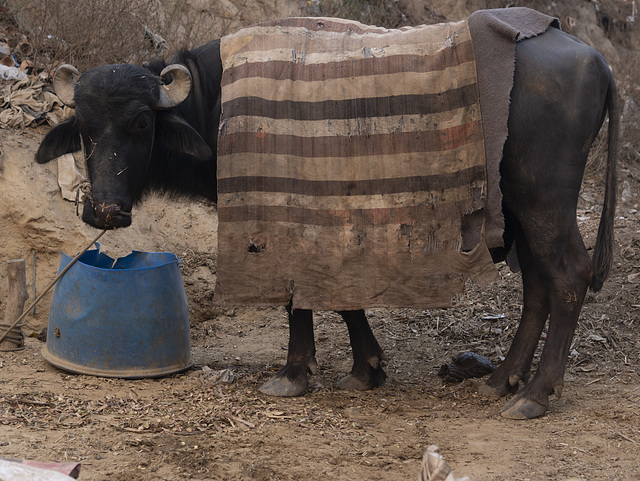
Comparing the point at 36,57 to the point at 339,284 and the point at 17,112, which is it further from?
the point at 339,284

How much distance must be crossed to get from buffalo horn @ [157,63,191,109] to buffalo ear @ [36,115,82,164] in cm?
60

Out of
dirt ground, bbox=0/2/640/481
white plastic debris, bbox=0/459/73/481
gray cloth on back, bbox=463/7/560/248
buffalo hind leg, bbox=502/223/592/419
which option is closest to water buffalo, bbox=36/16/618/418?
buffalo hind leg, bbox=502/223/592/419

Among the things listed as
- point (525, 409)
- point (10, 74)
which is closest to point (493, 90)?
point (525, 409)

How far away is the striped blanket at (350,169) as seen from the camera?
3598 millimetres

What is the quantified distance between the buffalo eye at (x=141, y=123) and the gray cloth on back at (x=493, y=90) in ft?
6.01

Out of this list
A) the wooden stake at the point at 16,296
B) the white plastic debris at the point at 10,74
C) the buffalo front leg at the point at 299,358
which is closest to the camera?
the buffalo front leg at the point at 299,358

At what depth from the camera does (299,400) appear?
3.93 metres

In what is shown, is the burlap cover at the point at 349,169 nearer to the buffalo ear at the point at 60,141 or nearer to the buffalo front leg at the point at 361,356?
the buffalo front leg at the point at 361,356

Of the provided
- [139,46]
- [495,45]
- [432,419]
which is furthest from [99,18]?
[432,419]

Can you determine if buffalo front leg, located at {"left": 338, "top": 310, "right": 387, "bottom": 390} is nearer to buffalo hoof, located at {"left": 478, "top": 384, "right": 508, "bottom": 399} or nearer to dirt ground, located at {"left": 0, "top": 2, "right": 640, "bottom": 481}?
dirt ground, located at {"left": 0, "top": 2, "right": 640, "bottom": 481}

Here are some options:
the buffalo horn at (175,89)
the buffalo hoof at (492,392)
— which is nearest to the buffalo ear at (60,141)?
the buffalo horn at (175,89)

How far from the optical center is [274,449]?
3098 millimetres

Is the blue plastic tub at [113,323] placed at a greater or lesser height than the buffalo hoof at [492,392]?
greater

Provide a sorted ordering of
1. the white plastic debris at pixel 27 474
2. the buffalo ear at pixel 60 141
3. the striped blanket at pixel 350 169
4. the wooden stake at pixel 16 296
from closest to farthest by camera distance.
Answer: the white plastic debris at pixel 27 474
the striped blanket at pixel 350 169
the buffalo ear at pixel 60 141
the wooden stake at pixel 16 296
